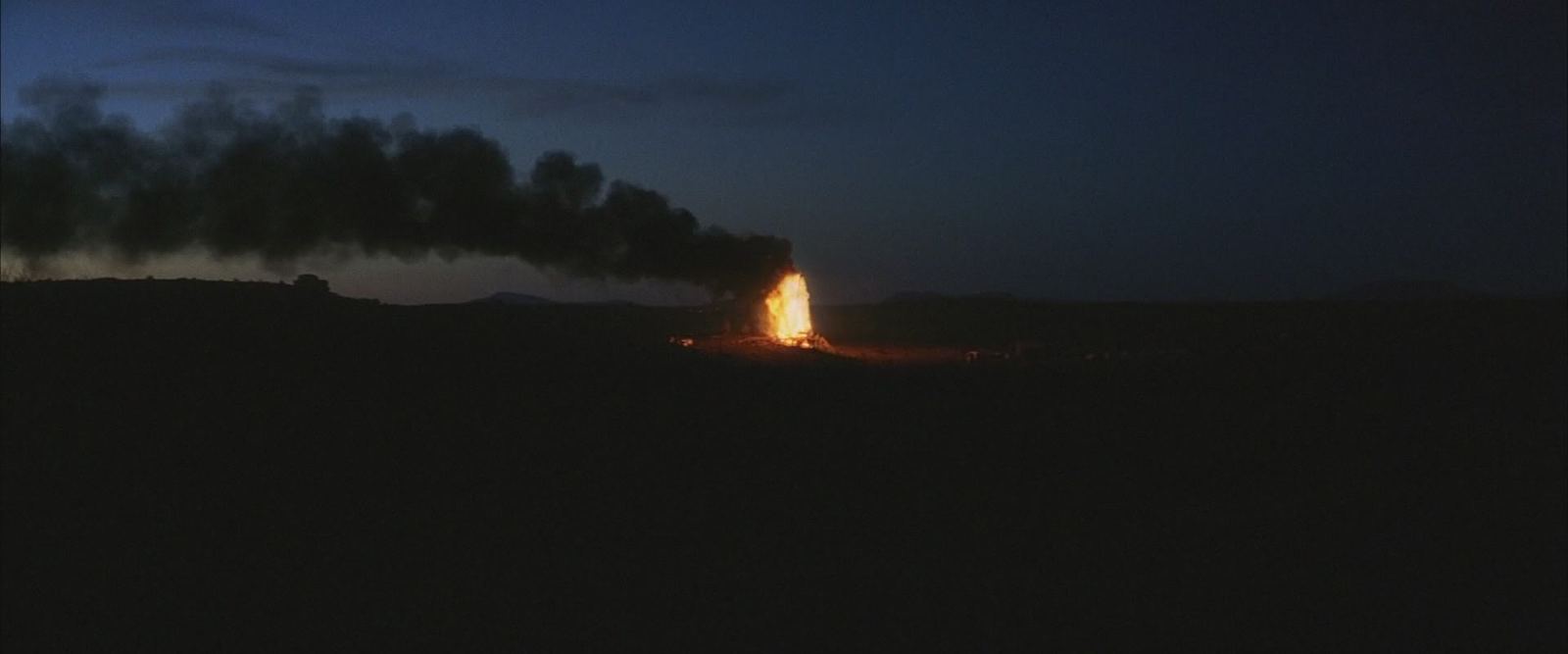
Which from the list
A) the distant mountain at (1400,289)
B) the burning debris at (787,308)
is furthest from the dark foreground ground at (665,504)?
the distant mountain at (1400,289)

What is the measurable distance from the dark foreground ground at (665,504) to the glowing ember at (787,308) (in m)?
11.9

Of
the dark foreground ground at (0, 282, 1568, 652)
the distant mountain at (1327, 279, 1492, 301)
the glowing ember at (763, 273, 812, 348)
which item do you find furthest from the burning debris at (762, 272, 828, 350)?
the distant mountain at (1327, 279, 1492, 301)

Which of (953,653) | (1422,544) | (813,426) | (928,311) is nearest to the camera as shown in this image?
(953,653)

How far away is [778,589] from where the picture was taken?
10.2 m

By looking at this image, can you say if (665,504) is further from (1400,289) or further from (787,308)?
(1400,289)

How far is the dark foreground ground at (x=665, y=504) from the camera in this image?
372 inches

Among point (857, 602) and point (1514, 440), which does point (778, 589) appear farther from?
point (1514, 440)

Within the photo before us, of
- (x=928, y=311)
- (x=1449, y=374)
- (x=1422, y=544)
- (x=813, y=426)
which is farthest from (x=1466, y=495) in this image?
(x=928, y=311)

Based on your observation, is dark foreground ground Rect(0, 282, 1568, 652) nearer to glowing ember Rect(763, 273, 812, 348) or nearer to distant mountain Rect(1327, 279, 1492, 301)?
glowing ember Rect(763, 273, 812, 348)

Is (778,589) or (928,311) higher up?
(928,311)

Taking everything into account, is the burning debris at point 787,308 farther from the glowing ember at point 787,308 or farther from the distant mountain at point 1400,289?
the distant mountain at point 1400,289

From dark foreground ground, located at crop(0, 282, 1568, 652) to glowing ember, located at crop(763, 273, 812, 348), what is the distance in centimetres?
1192

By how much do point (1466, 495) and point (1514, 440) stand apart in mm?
4854

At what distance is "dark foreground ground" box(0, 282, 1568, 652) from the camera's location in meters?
9.44
